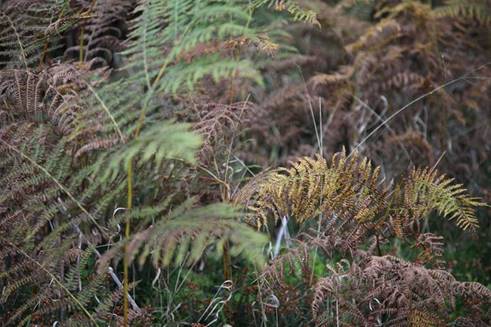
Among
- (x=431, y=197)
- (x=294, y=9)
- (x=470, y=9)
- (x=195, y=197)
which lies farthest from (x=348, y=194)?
(x=470, y=9)

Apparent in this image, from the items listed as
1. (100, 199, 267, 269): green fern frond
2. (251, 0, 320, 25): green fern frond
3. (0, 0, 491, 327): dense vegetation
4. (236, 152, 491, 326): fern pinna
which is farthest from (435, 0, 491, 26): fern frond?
(100, 199, 267, 269): green fern frond

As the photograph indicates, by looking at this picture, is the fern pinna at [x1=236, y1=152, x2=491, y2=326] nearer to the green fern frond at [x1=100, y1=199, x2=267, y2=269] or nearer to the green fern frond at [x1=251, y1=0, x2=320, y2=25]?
the green fern frond at [x1=100, y1=199, x2=267, y2=269]

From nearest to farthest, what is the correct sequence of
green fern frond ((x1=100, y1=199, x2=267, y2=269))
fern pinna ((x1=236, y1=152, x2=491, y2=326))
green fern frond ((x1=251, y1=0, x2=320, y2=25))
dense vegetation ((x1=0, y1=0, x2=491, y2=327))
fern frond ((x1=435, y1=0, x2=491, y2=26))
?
1. green fern frond ((x1=100, y1=199, x2=267, y2=269))
2. dense vegetation ((x1=0, y1=0, x2=491, y2=327))
3. fern pinna ((x1=236, y1=152, x2=491, y2=326))
4. green fern frond ((x1=251, y1=0, x2=320, y2=25))
5. fern frond ((x1=435, y1=0, x2=491, y2=26))

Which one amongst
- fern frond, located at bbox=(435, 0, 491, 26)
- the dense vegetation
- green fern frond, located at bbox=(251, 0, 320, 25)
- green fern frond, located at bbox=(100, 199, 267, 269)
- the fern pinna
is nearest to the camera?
green fern frond, located at bbox=(100, 199, 267, 269)

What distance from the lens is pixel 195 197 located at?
6.44ft

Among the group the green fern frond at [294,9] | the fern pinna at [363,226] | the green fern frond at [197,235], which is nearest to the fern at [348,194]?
the fern pinna at [363,226]

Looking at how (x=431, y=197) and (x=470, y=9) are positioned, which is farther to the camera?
(x=470, y=9)

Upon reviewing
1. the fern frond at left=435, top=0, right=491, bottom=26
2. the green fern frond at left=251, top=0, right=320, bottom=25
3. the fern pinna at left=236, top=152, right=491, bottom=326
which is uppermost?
the green fern frond at left=251, top=0, right=320, bottom=25

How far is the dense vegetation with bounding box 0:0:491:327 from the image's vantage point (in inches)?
78.7

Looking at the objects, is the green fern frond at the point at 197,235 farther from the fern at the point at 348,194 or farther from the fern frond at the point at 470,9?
the fern frond at the point at 470,9

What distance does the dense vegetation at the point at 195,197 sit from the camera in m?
2.00

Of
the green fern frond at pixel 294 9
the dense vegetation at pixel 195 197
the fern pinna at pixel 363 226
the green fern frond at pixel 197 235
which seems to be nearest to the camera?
the green fern frond at pixel 197 235

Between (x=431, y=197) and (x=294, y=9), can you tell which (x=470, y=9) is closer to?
(x=294, y=9)

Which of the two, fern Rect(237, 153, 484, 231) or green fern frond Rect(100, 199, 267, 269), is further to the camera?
fern Rect(237, 153, 484, 231)
